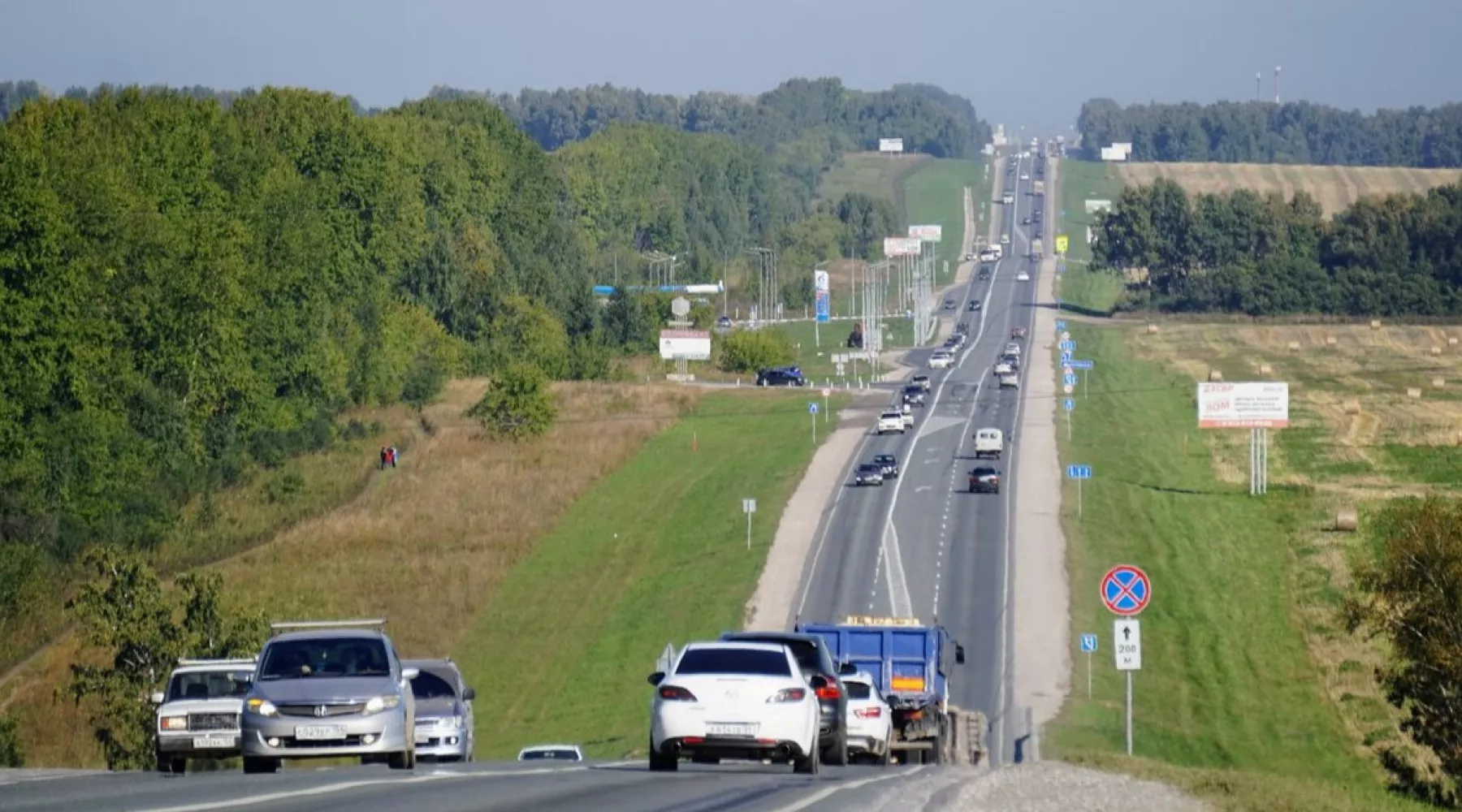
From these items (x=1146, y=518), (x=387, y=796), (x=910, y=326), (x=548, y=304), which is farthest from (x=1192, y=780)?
(x=910, y=326)

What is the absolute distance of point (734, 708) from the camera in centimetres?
2409

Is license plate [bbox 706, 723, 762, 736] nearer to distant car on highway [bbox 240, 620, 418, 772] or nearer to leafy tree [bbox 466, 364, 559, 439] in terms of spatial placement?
distant car on highway [bbox 240, 620, 418, 772]

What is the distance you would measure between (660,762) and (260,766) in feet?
15.2

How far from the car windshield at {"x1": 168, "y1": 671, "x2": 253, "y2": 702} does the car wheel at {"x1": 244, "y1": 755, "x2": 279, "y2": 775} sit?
6235 mm

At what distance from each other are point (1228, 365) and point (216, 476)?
67.9 m

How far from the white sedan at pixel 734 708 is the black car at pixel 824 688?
2241mm

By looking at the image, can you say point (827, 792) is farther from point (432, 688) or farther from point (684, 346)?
point (684, 346)

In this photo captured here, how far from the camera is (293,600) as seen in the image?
71.4m

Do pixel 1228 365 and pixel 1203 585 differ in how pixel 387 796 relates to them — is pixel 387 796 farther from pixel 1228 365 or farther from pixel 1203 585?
pixel 1228 365

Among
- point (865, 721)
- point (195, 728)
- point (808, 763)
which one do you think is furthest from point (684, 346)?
point (808, 763)

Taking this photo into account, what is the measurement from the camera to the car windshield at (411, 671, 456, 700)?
31219 millimetres

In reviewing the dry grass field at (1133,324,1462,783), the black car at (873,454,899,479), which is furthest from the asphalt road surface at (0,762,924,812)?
the black car at (873,454,899,479)

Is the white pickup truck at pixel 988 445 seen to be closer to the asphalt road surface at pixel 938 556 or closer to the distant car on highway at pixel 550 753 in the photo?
the asphalt road surface at pixel 938 556

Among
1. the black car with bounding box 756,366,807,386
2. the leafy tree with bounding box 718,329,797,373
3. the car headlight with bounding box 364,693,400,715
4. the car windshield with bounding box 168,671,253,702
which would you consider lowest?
the car windshield with bounding box 168,671,253,702
